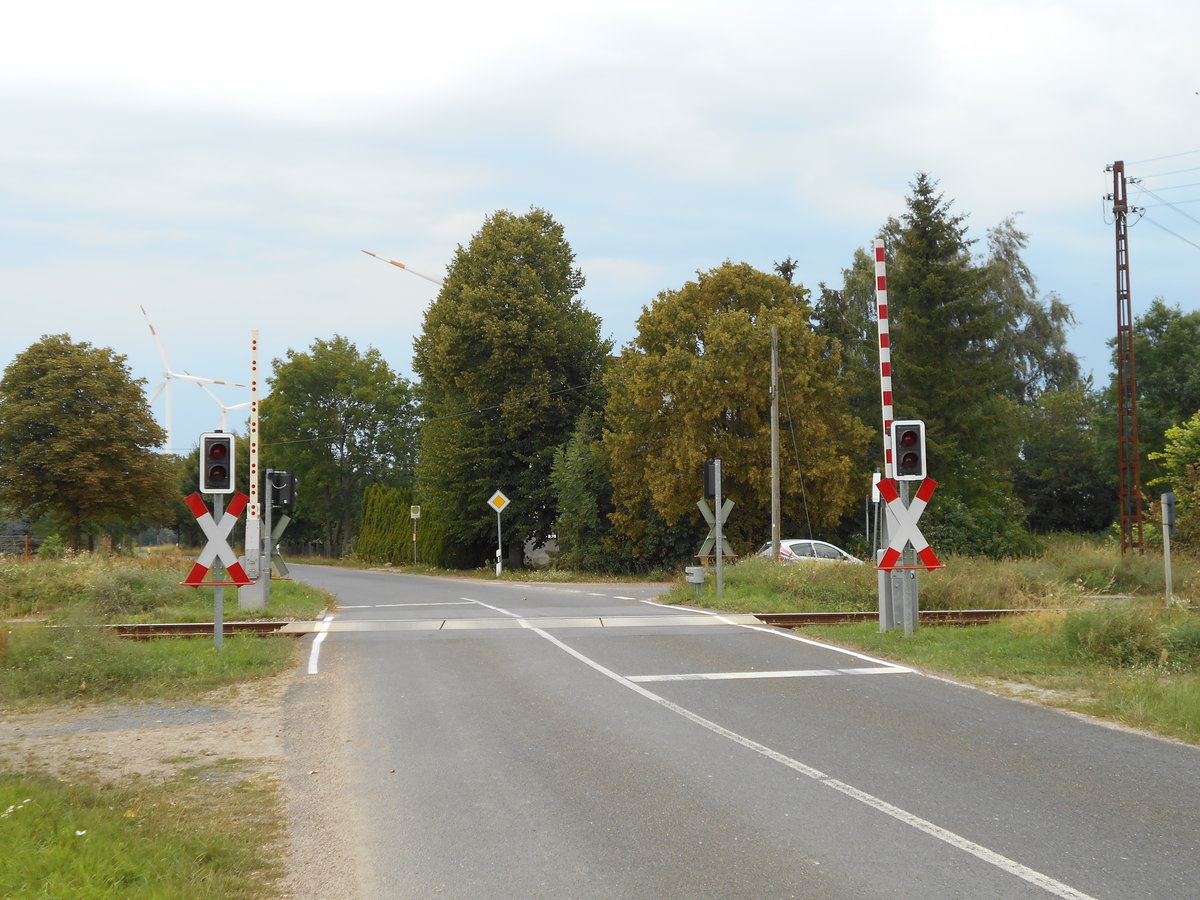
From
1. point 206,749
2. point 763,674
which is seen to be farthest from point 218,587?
point 763,674

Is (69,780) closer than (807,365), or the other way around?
(69,780)

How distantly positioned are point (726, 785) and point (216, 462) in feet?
29.3

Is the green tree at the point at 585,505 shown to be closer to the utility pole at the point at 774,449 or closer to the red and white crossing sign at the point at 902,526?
the utility pole at the point at 774,449

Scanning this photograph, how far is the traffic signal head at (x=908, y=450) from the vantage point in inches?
579

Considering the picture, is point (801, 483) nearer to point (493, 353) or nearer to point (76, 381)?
point (493, 353)

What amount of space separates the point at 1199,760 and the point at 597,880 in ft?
16.1

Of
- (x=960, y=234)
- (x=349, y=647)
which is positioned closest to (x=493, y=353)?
(x=960, y=234)

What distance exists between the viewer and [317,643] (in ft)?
51.1

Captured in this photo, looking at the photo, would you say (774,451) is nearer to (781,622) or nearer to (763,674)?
(781,622)

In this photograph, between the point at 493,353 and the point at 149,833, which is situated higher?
the point at 493,353

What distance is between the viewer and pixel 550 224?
158 feet

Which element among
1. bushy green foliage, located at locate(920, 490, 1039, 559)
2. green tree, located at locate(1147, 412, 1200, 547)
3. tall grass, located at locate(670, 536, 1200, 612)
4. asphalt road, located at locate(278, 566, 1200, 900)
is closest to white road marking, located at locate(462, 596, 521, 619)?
tall grass, located at locate(670, 536, 1200, 612)

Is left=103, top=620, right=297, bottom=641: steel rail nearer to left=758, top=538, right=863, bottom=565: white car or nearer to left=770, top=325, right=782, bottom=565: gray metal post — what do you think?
left=770, top=325, right=782, bottom=565: gray metal post

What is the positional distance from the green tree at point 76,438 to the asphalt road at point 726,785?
3290 cm
